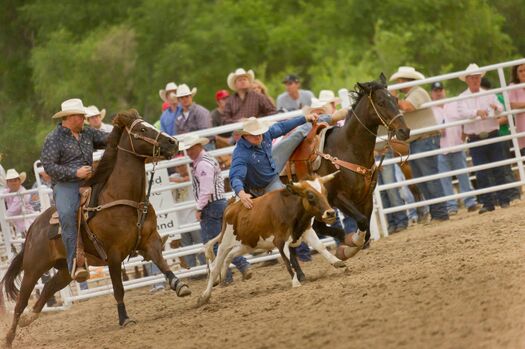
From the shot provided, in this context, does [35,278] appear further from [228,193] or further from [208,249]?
Answer: [228,193]

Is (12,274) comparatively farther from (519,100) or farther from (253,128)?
(519,100)

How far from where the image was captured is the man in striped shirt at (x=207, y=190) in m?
12.6

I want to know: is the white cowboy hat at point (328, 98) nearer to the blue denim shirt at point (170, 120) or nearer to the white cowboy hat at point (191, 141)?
the white cowboy hat at point (191, 141)

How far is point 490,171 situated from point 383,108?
12.9 ft

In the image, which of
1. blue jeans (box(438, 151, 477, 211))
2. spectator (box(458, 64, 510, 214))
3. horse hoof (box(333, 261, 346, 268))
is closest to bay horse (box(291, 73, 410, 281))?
horse hoof (box(333, 261, 346, 268))

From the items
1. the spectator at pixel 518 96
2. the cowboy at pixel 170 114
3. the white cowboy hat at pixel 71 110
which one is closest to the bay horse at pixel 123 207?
the white cowboy hat at pixel 71 110

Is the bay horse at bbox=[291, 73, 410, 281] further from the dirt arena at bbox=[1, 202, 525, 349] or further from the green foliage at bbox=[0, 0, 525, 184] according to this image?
the green foliage at bbox=[0, 0, 525, 184]

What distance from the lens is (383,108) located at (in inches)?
448

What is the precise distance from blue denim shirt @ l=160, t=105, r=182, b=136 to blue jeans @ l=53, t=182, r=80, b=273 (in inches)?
189

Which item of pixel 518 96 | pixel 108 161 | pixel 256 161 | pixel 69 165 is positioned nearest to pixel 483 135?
pixel 518 96

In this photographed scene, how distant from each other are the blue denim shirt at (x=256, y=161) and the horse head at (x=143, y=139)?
2.97ft

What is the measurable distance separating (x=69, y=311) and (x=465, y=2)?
14.7m

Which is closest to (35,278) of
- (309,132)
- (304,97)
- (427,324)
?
(309,132)

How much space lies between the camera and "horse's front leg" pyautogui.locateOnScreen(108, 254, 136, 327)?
10523 millimetres
